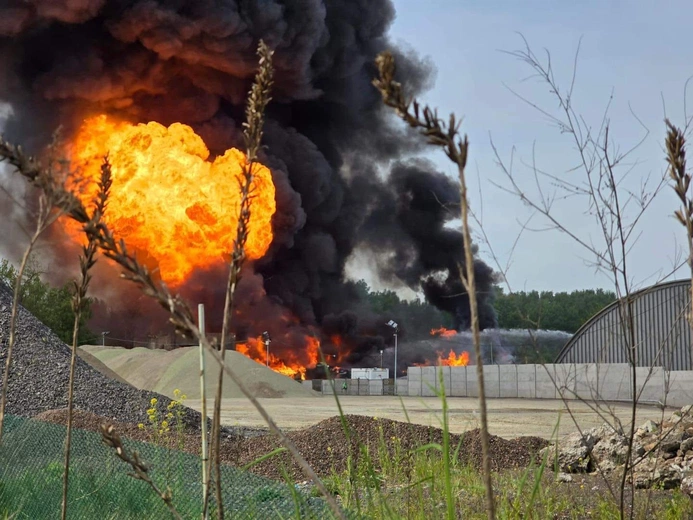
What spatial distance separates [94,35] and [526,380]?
116 ft

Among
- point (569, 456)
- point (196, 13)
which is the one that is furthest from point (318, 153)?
point (569, 456)

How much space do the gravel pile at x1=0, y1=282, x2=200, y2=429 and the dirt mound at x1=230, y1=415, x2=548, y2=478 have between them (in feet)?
11.7

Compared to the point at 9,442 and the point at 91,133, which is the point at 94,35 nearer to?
the point at 91,133

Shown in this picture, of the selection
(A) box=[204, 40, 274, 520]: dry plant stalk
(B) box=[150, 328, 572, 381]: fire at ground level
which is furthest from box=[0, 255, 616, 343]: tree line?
(A) box=[204, 40, 274, 520]: dry plant stalk

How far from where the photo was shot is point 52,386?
12898 mm

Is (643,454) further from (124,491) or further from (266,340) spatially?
(266,340)

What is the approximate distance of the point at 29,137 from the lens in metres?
50.5

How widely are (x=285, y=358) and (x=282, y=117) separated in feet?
60.1

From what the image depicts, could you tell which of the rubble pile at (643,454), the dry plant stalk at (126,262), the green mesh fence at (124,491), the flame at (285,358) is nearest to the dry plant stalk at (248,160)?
the dry plant stalk at (126,262)

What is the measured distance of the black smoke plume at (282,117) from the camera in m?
49.0

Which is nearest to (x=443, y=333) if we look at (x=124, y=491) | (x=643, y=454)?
(x=643, y=454)

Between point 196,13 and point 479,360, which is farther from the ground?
point 196,13

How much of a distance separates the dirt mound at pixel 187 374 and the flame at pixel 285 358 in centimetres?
1036

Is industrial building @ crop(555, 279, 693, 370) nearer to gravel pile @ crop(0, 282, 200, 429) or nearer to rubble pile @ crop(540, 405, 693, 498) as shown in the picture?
gravel pile @ crop(0, 282, 200, 429)
